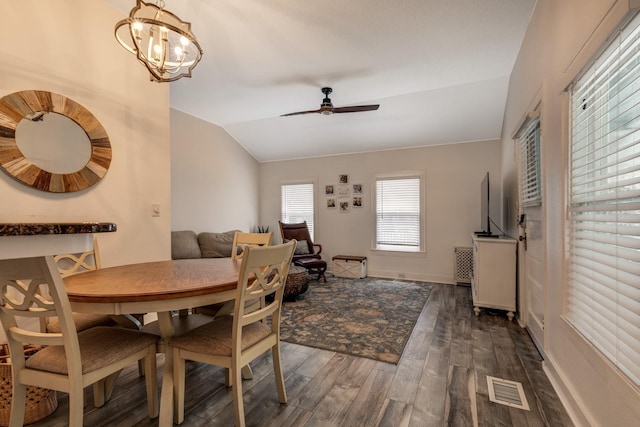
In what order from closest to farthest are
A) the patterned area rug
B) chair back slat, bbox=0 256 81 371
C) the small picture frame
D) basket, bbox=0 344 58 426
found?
chair back slat, bbox=0 256 81 371, basket, bbox=0 344 58 426, the patterned area rug, the small picture frame

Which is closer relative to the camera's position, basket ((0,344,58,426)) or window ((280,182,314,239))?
basket ((0,344,58,426))

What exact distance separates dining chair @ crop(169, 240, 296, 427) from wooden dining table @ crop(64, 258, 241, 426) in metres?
0.09

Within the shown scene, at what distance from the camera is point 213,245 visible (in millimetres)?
4691

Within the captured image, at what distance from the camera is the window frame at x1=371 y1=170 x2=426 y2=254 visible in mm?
5176

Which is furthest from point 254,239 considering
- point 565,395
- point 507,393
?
point 565,395

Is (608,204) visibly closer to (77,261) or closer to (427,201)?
(77,261)

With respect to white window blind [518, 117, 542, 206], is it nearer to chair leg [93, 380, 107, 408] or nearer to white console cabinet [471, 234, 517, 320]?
white console cabinet [471, 234, 517, 320]

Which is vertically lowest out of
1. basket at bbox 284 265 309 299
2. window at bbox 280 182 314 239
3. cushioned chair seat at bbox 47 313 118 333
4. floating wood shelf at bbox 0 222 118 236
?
basket at bbox 284 265 309 299

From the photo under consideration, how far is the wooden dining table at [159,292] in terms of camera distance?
131cm

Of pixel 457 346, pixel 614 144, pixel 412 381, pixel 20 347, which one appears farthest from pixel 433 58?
pixel 20 347

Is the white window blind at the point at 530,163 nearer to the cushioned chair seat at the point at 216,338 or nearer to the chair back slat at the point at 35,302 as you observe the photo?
the cushioned chair seat at the point at 216,338

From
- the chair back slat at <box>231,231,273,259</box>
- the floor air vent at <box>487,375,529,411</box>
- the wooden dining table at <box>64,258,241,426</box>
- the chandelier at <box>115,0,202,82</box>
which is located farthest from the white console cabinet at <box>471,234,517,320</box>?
the chandelier at <box>115,0,202,82</box>

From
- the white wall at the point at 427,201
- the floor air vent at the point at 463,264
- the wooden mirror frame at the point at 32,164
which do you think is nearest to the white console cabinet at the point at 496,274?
the floor air vent at the point at 463,264

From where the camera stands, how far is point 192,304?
1404 mm
